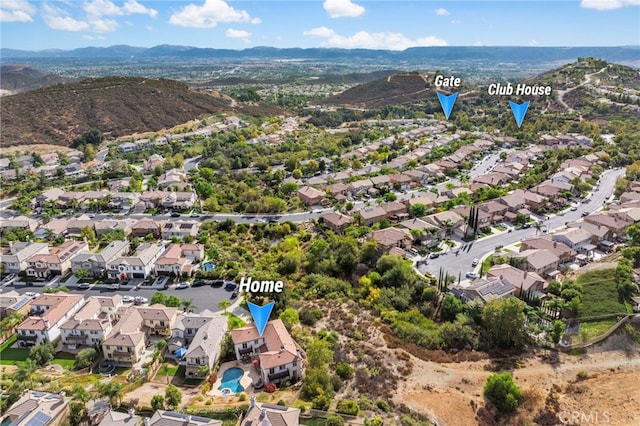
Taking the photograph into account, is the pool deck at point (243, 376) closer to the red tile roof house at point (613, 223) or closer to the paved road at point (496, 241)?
the paved road at point (496, 241)

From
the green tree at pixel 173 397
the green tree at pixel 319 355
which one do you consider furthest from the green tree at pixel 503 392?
the green tree at pixel 173 397

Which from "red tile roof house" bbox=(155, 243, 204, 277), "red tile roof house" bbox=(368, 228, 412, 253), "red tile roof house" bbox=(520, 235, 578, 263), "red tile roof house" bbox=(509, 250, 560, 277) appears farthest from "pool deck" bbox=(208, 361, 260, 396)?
"red tile roof house" bbox=(520, 235, 578, 263)

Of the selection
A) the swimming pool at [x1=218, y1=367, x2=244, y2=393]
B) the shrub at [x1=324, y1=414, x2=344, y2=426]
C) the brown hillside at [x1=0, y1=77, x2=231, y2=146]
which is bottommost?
the swimming pool at [x1=218, y1=367, x2=244, y2=393]

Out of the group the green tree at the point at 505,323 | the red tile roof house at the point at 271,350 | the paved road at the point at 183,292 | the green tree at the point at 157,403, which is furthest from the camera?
the paved road at the point at 183,292

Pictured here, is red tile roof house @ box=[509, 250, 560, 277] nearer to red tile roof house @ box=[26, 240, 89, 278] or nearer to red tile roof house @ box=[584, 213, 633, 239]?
red tile roof house @ box=[584, 213, 633, 239]

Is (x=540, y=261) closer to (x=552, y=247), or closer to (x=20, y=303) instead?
(x=552, y=247)

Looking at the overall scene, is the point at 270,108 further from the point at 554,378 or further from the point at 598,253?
the point at 554,378

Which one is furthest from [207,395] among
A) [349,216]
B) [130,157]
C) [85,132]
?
[85,132]
